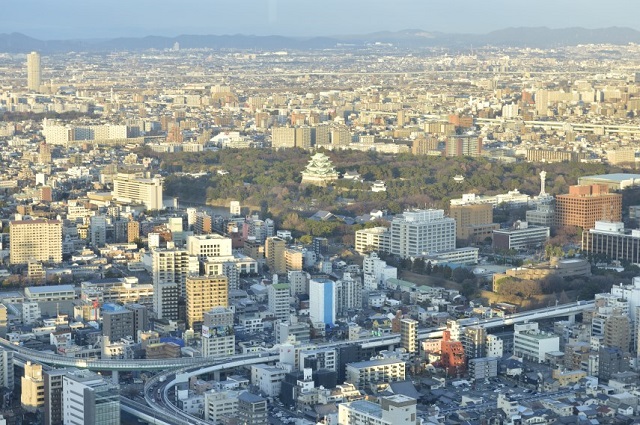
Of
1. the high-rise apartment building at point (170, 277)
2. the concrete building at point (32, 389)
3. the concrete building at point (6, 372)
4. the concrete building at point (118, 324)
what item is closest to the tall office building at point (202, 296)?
the high-rise apartment building at point (170, 277)

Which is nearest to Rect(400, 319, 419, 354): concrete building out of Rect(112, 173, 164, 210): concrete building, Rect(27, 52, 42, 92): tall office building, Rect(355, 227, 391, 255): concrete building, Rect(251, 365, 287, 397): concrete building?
Rect(251, 365, 287, 397): concrete building

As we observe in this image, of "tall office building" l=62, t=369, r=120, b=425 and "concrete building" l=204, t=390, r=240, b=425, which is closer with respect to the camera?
"tall office building" l=62, t=369, r=120, b=425

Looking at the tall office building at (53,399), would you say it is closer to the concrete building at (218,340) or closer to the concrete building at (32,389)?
the concrete building at (32,389)

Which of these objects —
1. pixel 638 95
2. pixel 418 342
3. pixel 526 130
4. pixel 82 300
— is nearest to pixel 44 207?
pixel 82 300

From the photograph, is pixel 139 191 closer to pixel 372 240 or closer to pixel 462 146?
pixel 372 240

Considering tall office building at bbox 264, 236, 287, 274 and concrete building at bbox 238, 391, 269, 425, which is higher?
tall office building at bbox 264, 236, 287, 274

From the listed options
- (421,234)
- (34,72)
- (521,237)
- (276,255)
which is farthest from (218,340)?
(34,72)

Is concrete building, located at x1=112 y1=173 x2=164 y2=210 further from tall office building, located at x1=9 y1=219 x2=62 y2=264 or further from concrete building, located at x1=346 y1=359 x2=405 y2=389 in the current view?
concrete building, located at x1=346 y1=359 x2=405 y2=389
